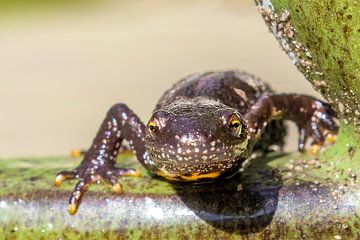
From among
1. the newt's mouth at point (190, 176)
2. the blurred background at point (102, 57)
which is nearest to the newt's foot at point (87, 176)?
the newt's mouth at point (190, 176)

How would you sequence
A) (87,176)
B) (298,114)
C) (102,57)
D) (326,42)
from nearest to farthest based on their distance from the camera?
(326,42) < (87,176) < (298,114) < (102,57)

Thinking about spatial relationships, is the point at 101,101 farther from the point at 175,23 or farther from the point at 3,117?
the point at 175,23

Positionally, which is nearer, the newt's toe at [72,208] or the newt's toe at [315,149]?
the newt's toe at [72,208]

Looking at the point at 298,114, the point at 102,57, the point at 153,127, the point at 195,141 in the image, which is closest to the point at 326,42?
the point at 195,141

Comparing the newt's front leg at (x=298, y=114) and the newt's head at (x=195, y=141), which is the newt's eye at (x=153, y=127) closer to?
the newt's head at (x=195, y=141)

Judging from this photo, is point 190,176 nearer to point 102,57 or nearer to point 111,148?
point 111,148

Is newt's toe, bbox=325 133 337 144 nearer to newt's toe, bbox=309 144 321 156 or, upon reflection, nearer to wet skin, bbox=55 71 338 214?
wet skin, bbox=55 71 338 214

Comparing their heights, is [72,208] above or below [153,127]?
below

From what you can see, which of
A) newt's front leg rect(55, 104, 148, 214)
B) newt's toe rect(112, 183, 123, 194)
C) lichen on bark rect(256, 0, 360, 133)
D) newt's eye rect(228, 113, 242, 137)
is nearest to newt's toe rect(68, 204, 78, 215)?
newt's toe rect(112, 183, 123, 194)
